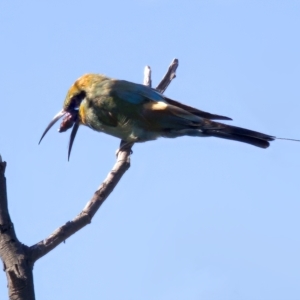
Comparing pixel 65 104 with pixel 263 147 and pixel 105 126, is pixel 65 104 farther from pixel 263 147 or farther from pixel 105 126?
pixel 263 147

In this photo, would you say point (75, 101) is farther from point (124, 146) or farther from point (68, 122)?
point (124, 146)

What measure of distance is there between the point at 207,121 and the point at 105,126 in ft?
2.59

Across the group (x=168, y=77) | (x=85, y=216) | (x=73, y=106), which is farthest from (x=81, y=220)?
(x=73, y=106)

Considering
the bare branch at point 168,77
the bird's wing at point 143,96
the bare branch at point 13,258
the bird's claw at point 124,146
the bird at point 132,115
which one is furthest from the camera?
the bare branch at point 168,77

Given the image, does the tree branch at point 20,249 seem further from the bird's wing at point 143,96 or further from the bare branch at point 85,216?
the bird's wing at point 143,96

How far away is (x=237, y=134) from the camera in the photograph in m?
4.08

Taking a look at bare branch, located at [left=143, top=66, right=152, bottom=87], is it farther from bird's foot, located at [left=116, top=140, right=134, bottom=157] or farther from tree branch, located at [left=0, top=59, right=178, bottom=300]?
tree branch, located at [left=0, top=59, right=178, bottom=300]

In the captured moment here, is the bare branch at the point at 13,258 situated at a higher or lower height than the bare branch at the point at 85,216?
lower

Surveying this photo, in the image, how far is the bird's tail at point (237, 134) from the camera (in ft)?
12.8

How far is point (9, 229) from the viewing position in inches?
86.7

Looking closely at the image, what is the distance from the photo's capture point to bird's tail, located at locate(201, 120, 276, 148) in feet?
12.8

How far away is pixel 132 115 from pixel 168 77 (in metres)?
0.39

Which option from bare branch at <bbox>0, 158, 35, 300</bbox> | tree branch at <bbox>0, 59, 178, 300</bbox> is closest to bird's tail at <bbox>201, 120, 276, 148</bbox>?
tree branch at <bbox>0, 59, 178, 300</bbox>

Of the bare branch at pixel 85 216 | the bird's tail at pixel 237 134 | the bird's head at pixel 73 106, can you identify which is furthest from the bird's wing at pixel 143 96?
the bare branch at pixel 85 216
